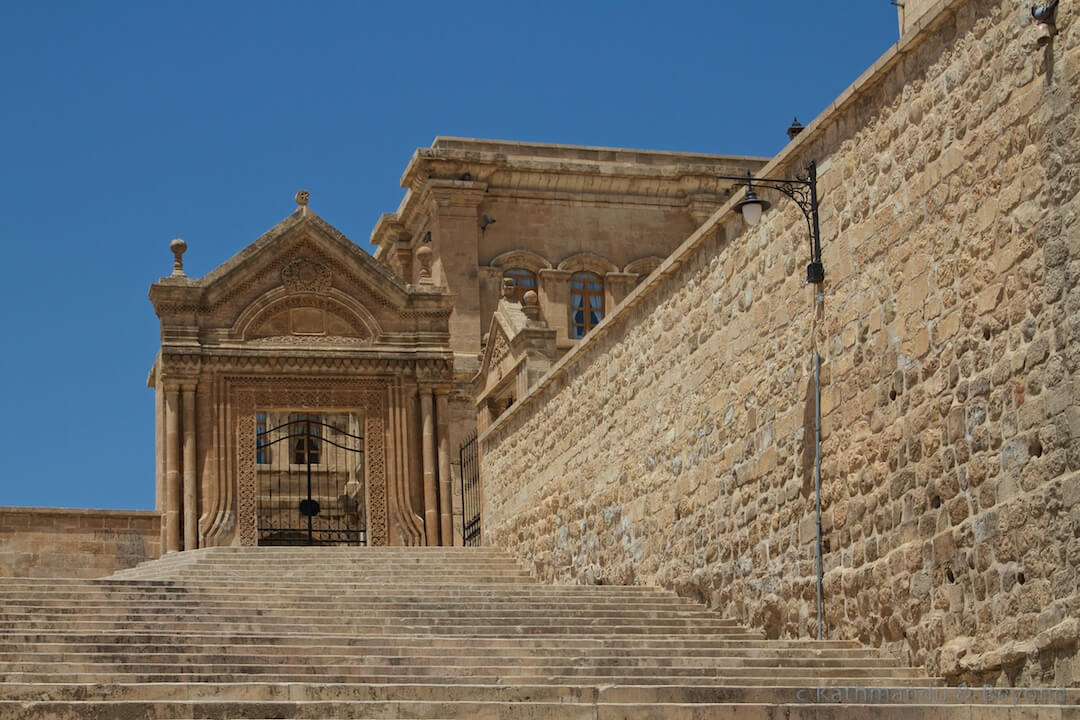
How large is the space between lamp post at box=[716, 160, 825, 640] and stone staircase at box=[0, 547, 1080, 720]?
873 mm

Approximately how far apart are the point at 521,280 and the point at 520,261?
1.24 feet

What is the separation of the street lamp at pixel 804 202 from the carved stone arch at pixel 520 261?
70.0 ft

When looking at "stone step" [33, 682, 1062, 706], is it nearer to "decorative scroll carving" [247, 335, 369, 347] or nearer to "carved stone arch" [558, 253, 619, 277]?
"decorative scroll carving" [247, 335, 369, 347]

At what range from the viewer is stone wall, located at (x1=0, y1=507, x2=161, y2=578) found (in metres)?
24.3

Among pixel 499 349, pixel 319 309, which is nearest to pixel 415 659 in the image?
pixel 499 349

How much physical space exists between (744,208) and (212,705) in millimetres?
7065

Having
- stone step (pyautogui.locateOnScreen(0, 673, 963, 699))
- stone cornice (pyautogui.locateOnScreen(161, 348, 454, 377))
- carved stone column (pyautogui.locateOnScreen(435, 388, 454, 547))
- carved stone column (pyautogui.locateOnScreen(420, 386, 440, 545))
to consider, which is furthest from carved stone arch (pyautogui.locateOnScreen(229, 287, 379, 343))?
stone step (pyautogui.locateOnScreen(0, 673, 963, 699))

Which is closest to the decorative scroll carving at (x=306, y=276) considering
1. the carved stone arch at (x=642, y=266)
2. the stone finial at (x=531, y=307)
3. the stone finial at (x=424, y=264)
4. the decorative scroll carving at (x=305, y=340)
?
the decorative scroll carving at (x=305, y=340)

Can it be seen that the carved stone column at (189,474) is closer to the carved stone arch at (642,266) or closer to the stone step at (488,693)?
the carved stone arch at (642,266)

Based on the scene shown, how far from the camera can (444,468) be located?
88.4 ft

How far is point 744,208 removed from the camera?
14227mm

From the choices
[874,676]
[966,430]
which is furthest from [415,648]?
[966,430]

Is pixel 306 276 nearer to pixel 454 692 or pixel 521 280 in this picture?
pixel 521 280

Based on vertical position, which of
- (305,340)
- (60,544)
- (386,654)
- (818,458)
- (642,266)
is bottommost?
(386,654)
